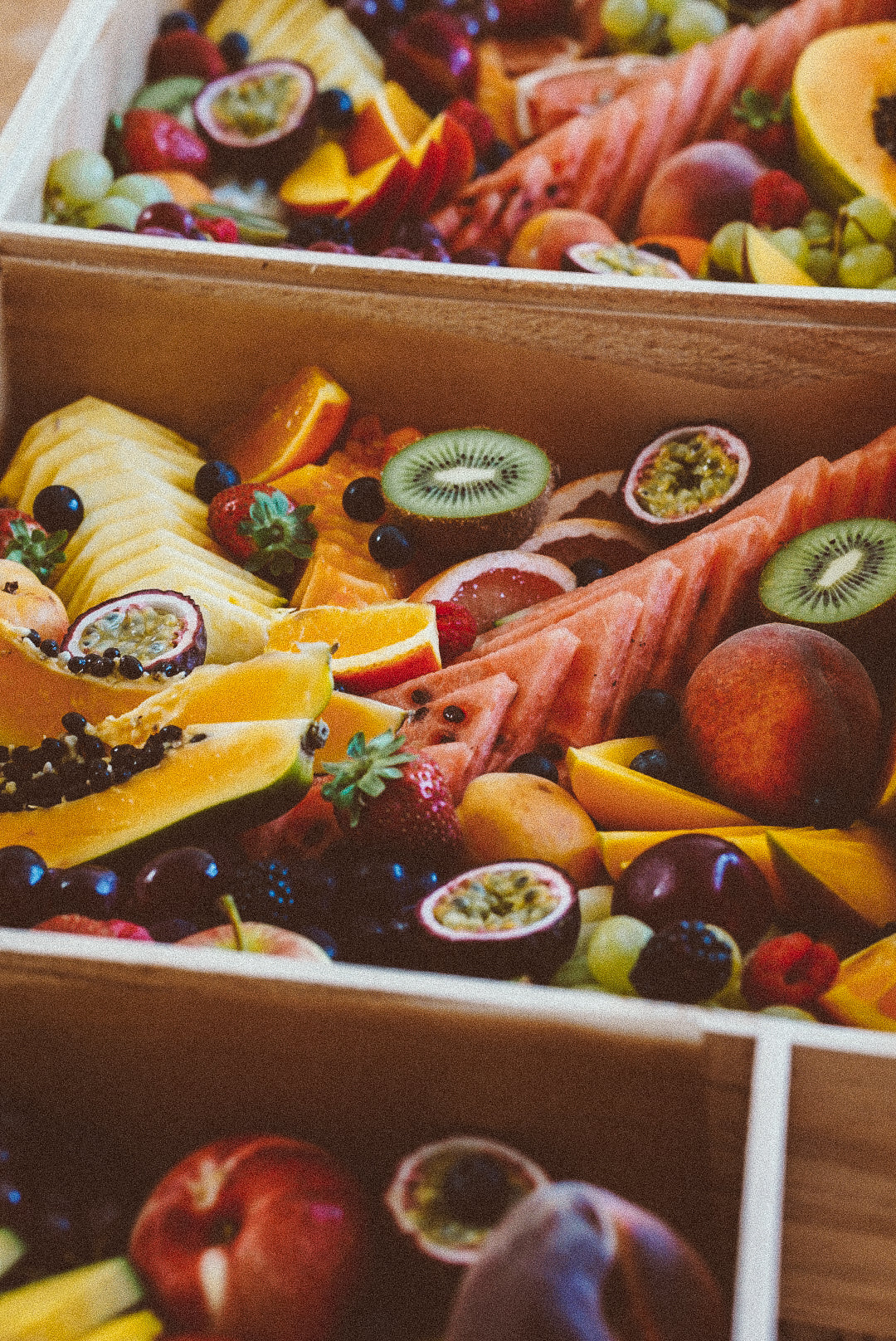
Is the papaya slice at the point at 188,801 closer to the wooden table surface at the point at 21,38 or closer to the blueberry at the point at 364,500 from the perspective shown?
the blueberry at the point at 364,500

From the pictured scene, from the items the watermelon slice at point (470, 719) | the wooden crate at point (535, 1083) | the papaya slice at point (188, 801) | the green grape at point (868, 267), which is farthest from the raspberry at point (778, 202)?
the wooden crate at point (535, 1083)

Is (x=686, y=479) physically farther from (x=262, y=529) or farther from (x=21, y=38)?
(x=21, y=38)

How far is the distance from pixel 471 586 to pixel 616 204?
124cm

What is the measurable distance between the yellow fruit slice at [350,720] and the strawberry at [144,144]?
1.41m

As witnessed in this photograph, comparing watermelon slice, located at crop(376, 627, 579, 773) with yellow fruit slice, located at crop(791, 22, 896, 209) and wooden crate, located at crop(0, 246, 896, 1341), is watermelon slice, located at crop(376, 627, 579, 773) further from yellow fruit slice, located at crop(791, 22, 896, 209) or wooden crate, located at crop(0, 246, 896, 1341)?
yellow fruit slice, located at crop(791, 22, 896, 209)

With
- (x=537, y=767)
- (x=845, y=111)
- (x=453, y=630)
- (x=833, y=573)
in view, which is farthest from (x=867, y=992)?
(x=845, y=111)

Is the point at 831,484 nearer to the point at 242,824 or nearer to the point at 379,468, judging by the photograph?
the point at 379,468

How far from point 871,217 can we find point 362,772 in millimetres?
1415

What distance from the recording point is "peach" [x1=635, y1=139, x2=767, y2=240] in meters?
2.17

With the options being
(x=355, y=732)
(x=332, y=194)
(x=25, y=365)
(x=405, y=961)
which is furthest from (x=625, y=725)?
(x=332, y=194)

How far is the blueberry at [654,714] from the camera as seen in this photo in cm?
131

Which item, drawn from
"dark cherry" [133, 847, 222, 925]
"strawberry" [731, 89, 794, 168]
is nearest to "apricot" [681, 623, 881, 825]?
"dark cherry" [133, 847, 222, 925]

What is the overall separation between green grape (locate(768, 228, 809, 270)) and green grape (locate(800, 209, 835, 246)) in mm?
40

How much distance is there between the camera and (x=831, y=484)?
1.42 metres
